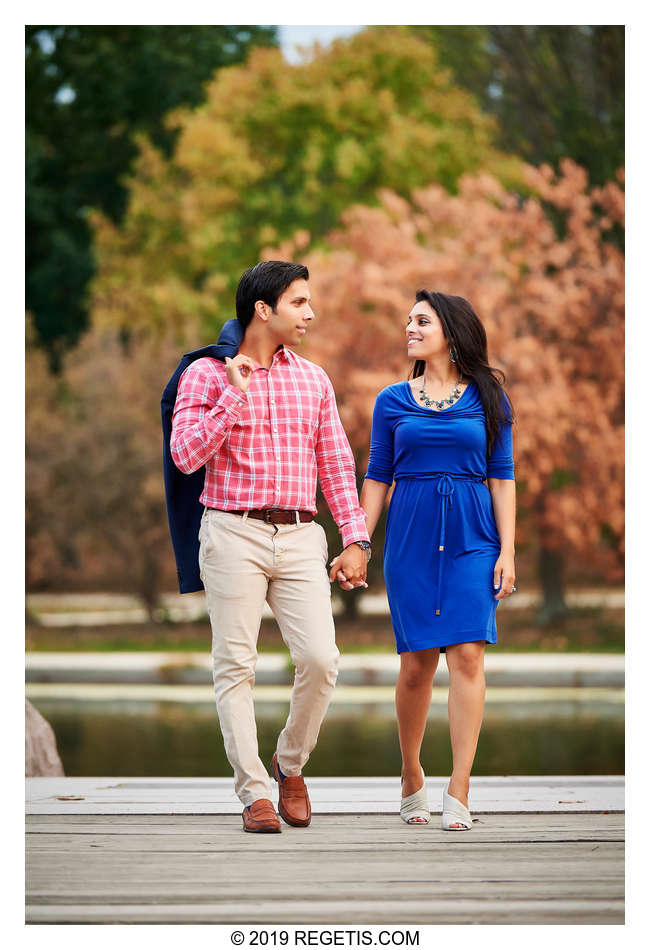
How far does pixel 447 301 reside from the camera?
4.05m

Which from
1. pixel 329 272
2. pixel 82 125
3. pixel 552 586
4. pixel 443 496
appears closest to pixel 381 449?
pixel 443 496

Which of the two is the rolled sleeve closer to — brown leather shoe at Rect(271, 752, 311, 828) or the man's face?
the man's face

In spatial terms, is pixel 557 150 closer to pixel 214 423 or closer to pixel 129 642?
pixel 129 642

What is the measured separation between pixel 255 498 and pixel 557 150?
13.6 meters

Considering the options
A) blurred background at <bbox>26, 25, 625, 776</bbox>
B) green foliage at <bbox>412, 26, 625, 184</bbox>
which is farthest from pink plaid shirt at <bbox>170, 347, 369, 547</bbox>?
green foliage at <bbox>412, 26, 625, 184</bbox>

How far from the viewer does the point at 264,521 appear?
12.5 feet

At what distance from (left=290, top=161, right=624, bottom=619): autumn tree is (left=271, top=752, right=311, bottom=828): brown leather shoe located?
10384 mm

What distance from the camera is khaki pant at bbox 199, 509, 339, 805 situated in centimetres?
375

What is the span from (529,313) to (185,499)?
1227cm

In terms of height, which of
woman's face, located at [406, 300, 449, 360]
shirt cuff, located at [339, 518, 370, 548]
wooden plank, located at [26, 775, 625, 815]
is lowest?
wooden plank, located at [26, 775, 625, 815]

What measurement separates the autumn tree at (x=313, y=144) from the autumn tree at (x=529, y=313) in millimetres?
2180

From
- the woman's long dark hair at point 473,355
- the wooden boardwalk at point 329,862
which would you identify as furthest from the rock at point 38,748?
the woman's long dark hair at point 473,355

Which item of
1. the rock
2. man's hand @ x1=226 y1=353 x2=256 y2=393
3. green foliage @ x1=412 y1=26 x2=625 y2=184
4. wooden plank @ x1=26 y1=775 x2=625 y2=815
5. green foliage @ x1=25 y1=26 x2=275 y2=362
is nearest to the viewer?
man's hand @ x1=226 y1=353 x2=256 y2=393

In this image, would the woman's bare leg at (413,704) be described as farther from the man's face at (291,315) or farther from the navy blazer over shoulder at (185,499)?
the man's face at (291,315)
